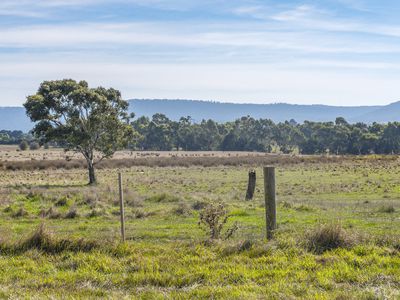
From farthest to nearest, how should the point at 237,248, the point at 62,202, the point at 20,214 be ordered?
the point at 62,202
the point at 20,214
the point at 237,248

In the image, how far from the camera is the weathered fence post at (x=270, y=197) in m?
11.8

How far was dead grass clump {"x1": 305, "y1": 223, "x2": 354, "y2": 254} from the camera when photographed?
36.0 ft

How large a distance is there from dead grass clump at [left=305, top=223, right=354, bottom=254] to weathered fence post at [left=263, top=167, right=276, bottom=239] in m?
1.06

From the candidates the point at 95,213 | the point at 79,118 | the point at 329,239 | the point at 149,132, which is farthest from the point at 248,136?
the point at 329,239

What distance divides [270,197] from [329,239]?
1568 mm

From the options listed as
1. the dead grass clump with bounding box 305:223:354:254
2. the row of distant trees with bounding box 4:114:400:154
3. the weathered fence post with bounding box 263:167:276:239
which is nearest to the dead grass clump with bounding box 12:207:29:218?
the weathered fence post with bounding box 263:167:276:239

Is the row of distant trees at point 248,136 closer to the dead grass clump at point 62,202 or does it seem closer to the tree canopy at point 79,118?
the tree canopy at point 79,118

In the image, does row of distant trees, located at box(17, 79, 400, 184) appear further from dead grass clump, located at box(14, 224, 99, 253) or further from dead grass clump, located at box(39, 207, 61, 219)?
dead grass clump, located at box(14, 224, 99, 253)

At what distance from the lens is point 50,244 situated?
11602 mm

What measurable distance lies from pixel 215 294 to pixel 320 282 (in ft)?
5.84

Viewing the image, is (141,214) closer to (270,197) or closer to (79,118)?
(270,197)

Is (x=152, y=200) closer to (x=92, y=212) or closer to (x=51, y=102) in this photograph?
(x=92, y=212)

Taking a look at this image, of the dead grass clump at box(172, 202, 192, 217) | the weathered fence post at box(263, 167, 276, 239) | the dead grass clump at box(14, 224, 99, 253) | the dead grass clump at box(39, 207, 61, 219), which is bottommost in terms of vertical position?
the dead grass clump at box(172, 202, 192, 217)

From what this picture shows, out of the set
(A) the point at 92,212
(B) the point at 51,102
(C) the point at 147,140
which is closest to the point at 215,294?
(A) the point at 92,212
